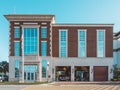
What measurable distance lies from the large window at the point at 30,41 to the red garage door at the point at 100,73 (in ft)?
41.9

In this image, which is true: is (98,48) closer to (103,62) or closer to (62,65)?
(103,62)

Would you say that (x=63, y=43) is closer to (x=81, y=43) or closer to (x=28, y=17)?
(x=81, y=43)

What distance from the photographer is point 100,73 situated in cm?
7550

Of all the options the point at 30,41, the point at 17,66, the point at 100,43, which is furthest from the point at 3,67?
the point at 100,43

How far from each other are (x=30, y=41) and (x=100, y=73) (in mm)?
15300

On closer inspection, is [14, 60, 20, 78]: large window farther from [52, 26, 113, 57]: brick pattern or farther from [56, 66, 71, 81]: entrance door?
[56, 66, 71, 81]: entrance door

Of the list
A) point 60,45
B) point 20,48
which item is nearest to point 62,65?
point 60,45

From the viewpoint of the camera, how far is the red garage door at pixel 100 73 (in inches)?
2958

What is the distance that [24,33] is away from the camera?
71.9m

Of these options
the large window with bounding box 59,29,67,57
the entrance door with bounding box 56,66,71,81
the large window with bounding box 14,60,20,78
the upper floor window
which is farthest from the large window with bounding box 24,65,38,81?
the large window with bounding box 59,29,67,57

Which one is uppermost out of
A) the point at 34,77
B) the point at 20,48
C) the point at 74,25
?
the point at 74,25

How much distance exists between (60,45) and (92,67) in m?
7.64

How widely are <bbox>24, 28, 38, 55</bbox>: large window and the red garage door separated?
12.8 meters

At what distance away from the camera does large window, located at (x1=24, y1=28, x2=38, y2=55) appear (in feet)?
235
